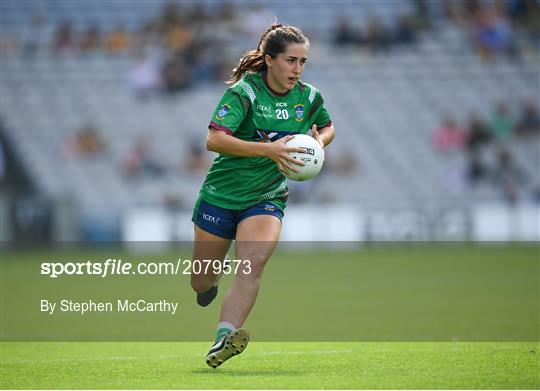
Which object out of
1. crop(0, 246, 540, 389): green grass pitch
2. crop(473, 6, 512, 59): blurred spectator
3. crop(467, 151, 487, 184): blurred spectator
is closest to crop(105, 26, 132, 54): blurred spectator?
crop(473, 6, 512, 59): blurred spectator

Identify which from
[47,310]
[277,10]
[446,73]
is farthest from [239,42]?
[47,310]

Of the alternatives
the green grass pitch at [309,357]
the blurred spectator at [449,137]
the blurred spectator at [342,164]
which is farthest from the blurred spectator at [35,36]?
the green grass pitch at [309,357]

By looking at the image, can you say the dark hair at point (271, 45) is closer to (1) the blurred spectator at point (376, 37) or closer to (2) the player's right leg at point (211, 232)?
(2) the player's right leg at point (211, 232)

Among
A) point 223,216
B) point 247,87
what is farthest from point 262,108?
point 223,216

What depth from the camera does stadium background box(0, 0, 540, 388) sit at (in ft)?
71.7

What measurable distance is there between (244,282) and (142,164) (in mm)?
18324

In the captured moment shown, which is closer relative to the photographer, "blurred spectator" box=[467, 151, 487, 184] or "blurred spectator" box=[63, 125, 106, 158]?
"blurred spectator" box=[467, 151, 487, 184]

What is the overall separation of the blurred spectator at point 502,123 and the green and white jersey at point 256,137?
1846 centimetres

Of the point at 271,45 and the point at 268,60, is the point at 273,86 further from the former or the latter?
the point at 271,45

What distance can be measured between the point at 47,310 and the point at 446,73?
673 inches

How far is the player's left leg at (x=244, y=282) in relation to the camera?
6.56m

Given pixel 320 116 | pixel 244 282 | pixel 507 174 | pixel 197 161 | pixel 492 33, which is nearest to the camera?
pixel 244 282

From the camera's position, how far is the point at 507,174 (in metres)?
24.3

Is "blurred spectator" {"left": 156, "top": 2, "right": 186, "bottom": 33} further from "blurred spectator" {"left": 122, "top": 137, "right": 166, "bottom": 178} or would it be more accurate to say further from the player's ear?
the player's ear
